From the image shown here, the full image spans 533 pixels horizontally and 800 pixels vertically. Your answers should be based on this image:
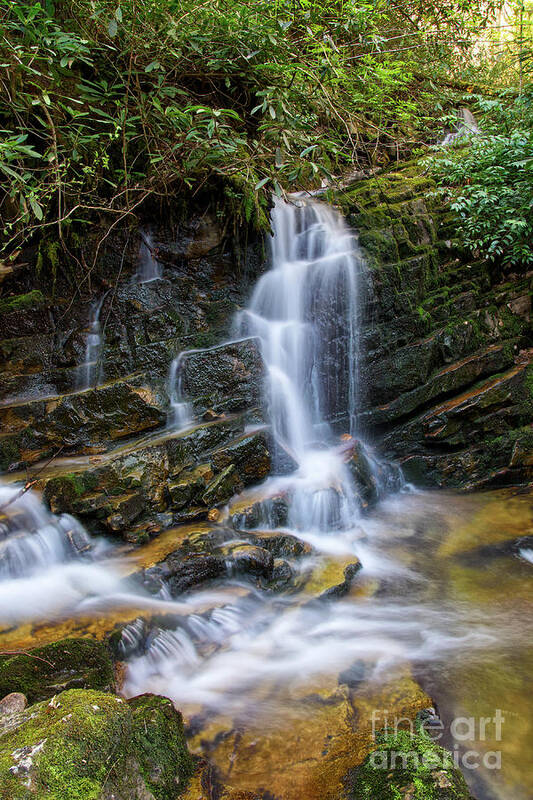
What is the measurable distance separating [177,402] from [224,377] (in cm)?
67

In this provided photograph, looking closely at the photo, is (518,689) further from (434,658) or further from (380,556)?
(380,556)

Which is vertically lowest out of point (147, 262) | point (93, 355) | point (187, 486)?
point (187, 486)

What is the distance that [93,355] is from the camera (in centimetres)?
590

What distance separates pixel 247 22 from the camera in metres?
5.19

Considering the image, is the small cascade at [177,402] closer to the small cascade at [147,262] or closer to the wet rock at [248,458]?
the wet rock at [248,458]

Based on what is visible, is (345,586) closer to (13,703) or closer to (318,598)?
(318,598)

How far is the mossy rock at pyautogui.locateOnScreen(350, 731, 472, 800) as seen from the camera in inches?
84.3

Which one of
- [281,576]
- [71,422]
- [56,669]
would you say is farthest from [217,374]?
[56,669]

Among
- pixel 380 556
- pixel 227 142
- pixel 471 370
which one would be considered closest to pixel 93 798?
pixel 380 556

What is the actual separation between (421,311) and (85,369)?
471 centimetres

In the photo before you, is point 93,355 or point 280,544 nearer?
point 280,544

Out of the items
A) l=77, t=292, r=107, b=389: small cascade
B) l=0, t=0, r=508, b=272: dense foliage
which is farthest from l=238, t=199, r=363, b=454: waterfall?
l=77, t=292, r=107, b=389: small cascade

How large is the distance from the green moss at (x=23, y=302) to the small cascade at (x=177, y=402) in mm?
1878

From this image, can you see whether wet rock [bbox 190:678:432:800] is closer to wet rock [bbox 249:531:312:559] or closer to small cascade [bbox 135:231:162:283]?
wet rock [bbox 249:531:312:559]
